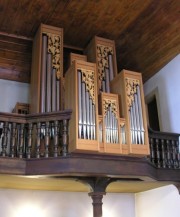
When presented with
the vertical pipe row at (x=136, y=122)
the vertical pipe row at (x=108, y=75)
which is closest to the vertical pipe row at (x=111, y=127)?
the vertical pipe row at (x=136, y=122)

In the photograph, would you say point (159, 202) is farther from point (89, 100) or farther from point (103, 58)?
point (103, 58)

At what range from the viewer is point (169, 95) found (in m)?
7.07

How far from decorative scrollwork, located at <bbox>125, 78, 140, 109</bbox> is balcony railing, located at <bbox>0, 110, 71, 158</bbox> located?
3.72ft

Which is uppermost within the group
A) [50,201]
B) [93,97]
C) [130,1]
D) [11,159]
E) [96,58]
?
[130,1]

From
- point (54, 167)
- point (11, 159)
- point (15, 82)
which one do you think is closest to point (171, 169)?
point (54, 167)

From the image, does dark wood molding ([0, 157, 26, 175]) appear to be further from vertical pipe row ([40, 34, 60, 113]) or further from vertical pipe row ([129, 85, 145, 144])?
vertical pipe row ([129, 85, 145, 144])

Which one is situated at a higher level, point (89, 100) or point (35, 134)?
point (89, 100)

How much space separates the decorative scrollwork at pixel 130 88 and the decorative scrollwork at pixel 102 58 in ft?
3.35

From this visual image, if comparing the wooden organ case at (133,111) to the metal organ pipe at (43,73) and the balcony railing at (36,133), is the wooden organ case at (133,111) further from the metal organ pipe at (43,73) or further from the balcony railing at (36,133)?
the metal organ pipe at (43,73)

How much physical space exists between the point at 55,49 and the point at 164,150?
298 centimetres

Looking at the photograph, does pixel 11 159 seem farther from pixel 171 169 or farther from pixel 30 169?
pixel 171 169

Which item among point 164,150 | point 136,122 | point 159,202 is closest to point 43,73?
point 136,122

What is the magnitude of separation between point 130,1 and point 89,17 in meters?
0.89

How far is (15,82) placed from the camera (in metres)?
8.33
